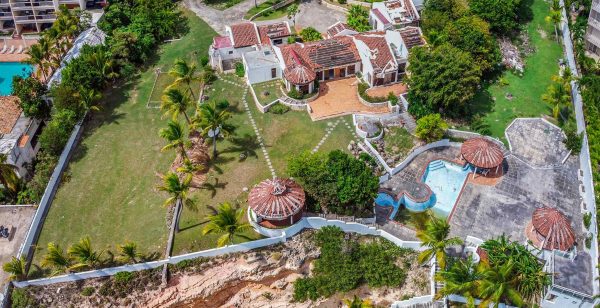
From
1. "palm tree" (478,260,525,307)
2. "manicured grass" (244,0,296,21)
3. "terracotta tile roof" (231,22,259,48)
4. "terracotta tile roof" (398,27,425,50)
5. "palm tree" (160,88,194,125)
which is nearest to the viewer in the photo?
"palm tree" (478,260,525,307)

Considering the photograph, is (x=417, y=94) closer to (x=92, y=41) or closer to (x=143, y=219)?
(x=143, y=219)

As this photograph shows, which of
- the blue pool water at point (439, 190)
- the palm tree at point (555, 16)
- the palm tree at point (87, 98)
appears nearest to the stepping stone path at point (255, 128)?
the blue pool water at point (439, 190)

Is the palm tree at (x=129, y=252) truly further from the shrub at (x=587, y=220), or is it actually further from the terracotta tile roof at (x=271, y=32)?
the shrub at (x=587, y=220)

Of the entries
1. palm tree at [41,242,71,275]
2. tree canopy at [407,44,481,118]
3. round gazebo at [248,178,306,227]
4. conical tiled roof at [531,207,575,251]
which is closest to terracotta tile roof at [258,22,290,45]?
tree canopy at [407,44,481,118]

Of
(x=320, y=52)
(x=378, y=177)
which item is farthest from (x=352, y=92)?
(x=378, y=177)

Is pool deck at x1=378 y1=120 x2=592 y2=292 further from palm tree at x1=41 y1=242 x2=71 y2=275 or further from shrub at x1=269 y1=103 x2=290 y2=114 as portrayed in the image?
palm tree at x1=41 y1=242 x2=71 y2=275

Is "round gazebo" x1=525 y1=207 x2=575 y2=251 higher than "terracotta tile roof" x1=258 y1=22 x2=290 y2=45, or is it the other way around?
"terracotta tile roof" x1=258 y1=22 x2=290 y2=45

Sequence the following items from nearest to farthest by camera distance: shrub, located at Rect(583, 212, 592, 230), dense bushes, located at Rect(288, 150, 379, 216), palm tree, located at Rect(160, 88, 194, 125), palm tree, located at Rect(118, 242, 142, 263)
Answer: palm tree, located at Rect(118, 242, 142, 263)
dense bushes, located at Rect(288, 150, 379, 216)
shrub, located at Rect(583, 212, 592, 230)
palm tree, located at Rect(160, 88, 194, 125)

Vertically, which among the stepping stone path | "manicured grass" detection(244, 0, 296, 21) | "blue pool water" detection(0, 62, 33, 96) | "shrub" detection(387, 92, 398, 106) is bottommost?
"blue pool water" detection(0, 62, 33, 96)
